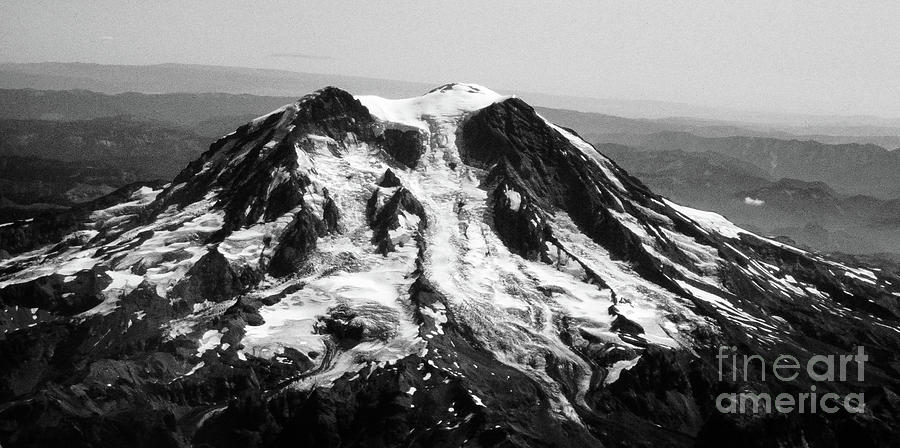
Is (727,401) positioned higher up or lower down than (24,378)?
higher up

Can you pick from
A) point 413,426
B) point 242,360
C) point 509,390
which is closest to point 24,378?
point 242,360

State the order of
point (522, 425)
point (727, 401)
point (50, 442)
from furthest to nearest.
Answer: point (727, 401)
point (522, 425)
point (50, 442)

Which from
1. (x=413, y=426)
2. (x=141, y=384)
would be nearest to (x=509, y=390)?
(x=413, y=426)

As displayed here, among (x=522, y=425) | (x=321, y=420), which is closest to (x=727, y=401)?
(x=522, y=425)

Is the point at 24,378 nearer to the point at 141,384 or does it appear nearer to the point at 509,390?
the point at 141,384

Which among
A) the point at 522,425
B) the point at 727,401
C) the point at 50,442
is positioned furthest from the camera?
the point at 727,401

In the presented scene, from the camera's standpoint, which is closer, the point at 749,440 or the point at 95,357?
the point at 749,440

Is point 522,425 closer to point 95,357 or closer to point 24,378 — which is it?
point 95,357

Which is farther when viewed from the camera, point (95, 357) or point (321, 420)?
point (95, 357)

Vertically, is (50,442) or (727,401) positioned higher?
(727,401)
